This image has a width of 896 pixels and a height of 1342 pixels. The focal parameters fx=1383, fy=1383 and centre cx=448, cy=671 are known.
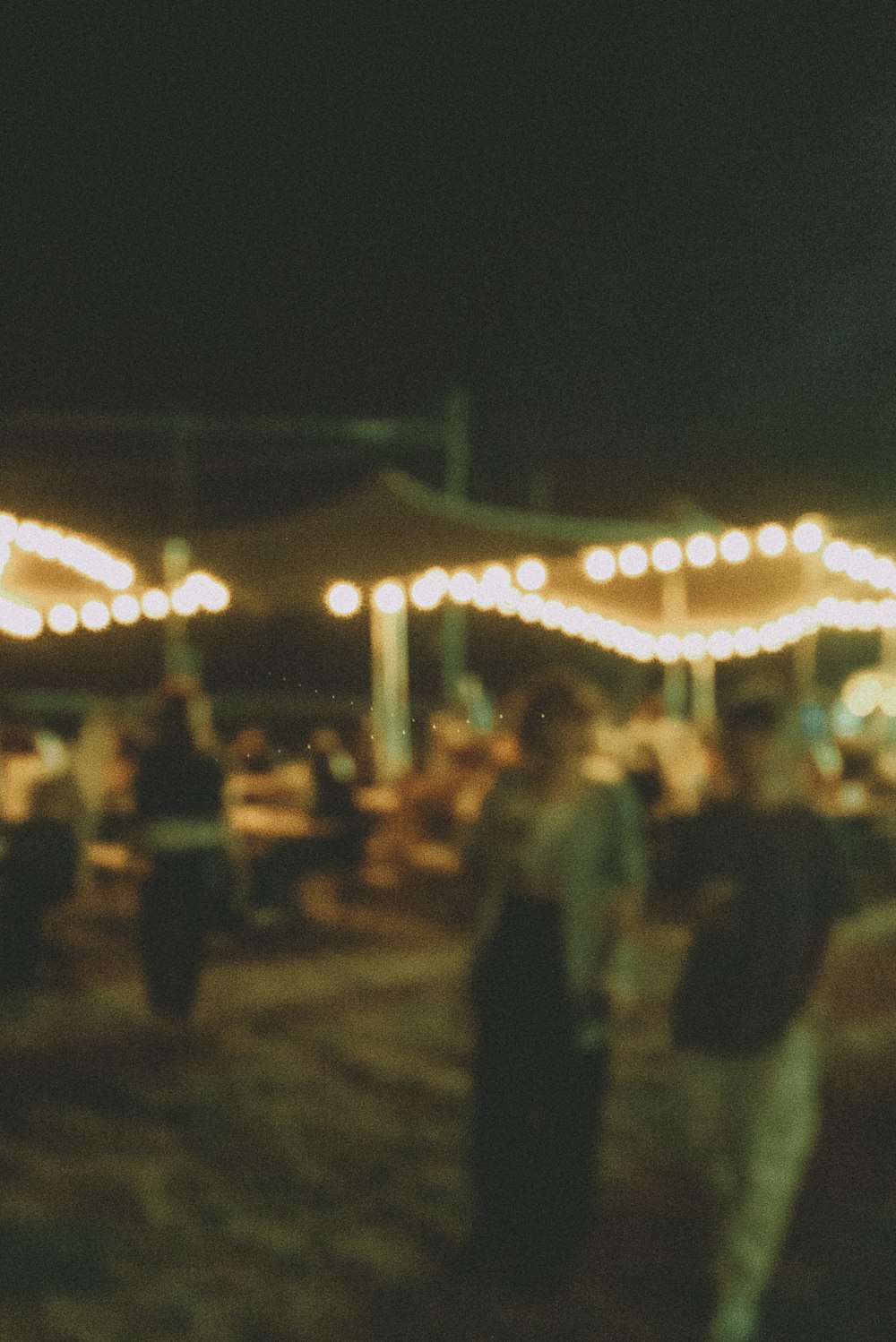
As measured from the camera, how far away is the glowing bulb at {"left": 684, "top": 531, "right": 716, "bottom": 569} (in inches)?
287

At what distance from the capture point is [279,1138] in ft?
15.9

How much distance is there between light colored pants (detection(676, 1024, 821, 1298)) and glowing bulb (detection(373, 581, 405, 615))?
18.1ft

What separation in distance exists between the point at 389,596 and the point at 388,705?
2.54m

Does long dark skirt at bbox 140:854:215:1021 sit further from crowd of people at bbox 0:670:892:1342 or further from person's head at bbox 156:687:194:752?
crowd of people at bbox 0:670:892:1342

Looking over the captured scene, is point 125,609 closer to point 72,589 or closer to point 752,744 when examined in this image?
point 72,589

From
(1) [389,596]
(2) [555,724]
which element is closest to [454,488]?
(1) [389,596]

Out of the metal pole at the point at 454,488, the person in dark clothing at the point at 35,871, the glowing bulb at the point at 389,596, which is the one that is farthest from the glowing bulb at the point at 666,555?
the metal pole at the point at 454,488

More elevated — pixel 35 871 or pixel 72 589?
pixel 72 589

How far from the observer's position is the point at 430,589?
852 cm

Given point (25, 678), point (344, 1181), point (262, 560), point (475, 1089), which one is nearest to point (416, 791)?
point (262, 560)

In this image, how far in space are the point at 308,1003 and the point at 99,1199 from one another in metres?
2.82

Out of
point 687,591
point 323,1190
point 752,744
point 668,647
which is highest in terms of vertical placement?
point 687,591

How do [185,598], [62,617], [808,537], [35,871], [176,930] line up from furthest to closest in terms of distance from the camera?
1. [62,617]
2. [185,598]
3. [35,871]
4. [808,537]
5. [176,930]

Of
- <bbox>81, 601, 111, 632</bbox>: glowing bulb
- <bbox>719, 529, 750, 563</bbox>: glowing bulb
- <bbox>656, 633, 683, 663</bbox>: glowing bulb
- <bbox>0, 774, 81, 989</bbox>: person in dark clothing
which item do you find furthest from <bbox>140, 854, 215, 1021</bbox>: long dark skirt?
<bbox>656, 633, 683, 663</bbox>: glowing bulb
